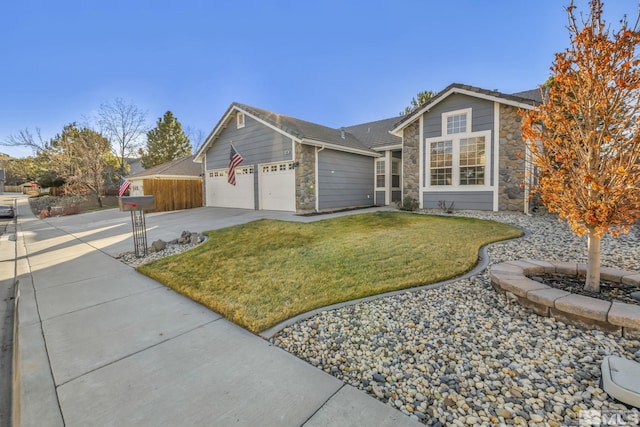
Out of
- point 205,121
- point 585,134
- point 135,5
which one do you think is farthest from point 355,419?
point 205,121

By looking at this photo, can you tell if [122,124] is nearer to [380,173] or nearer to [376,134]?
[376,134]

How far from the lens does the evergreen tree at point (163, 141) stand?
31.6 metres

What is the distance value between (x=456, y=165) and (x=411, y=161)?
186 cm

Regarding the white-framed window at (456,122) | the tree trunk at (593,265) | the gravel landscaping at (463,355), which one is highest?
the white-framed window at (456,122)

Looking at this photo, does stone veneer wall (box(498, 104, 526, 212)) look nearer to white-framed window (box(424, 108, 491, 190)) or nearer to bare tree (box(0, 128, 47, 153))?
white-framed window (box(424, 108, 491, 190))

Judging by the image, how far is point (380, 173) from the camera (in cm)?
1591

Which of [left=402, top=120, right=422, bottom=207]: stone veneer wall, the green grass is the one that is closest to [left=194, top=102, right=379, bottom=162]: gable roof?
[left=402, top=120, right=422, bottom=207]: stone veneer wall

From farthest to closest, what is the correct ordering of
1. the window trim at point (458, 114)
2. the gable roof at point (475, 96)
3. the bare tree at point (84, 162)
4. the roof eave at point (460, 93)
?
the bare tree at point (84, 162), the window trim at point (458, 114), the roof eave at point (460, 93), the gable roof at point (475, 96)

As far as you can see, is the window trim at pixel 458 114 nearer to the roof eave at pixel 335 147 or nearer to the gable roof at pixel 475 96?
the gable roof at pixel 475 96

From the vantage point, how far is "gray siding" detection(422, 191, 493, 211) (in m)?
10.5

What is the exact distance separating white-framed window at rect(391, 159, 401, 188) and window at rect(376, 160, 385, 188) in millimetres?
547

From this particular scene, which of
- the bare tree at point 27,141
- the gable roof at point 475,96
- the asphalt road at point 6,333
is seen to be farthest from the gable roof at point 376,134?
the bare tree at point 27,141

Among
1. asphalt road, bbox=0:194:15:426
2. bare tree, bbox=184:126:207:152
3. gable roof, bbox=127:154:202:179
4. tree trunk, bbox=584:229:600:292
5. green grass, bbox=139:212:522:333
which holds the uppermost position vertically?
bare tree, bbox=184:126:207:152

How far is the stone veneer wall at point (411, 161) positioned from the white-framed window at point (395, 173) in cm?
339
